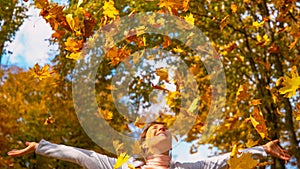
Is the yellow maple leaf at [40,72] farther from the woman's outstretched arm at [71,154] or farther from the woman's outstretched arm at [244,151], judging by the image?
the woman's outstretched arm at [244,151]

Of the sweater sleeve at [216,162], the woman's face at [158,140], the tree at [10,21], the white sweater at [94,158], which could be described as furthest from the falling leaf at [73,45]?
the tree at [10,21]

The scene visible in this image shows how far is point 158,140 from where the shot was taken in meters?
3.90

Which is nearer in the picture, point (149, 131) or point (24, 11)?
point (149, 131)

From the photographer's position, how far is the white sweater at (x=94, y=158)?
12.6 ft

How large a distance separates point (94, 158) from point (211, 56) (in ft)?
17.6

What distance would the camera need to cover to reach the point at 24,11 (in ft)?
38.5

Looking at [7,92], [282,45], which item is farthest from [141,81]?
[7,92]

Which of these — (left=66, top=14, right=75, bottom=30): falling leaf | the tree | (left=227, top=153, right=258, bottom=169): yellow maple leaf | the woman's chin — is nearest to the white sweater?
the woman's chin

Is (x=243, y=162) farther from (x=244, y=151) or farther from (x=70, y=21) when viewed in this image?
(x=70, y=21)

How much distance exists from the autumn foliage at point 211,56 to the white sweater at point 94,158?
472mm

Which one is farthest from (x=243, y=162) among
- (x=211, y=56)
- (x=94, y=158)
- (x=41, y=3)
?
(x=211, y=56)

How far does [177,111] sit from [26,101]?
423 inches

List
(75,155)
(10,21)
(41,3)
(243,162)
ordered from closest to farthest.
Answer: (243,162), (75,155), (41,3), (10,21)

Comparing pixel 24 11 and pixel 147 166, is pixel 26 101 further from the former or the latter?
pixel 147 166
